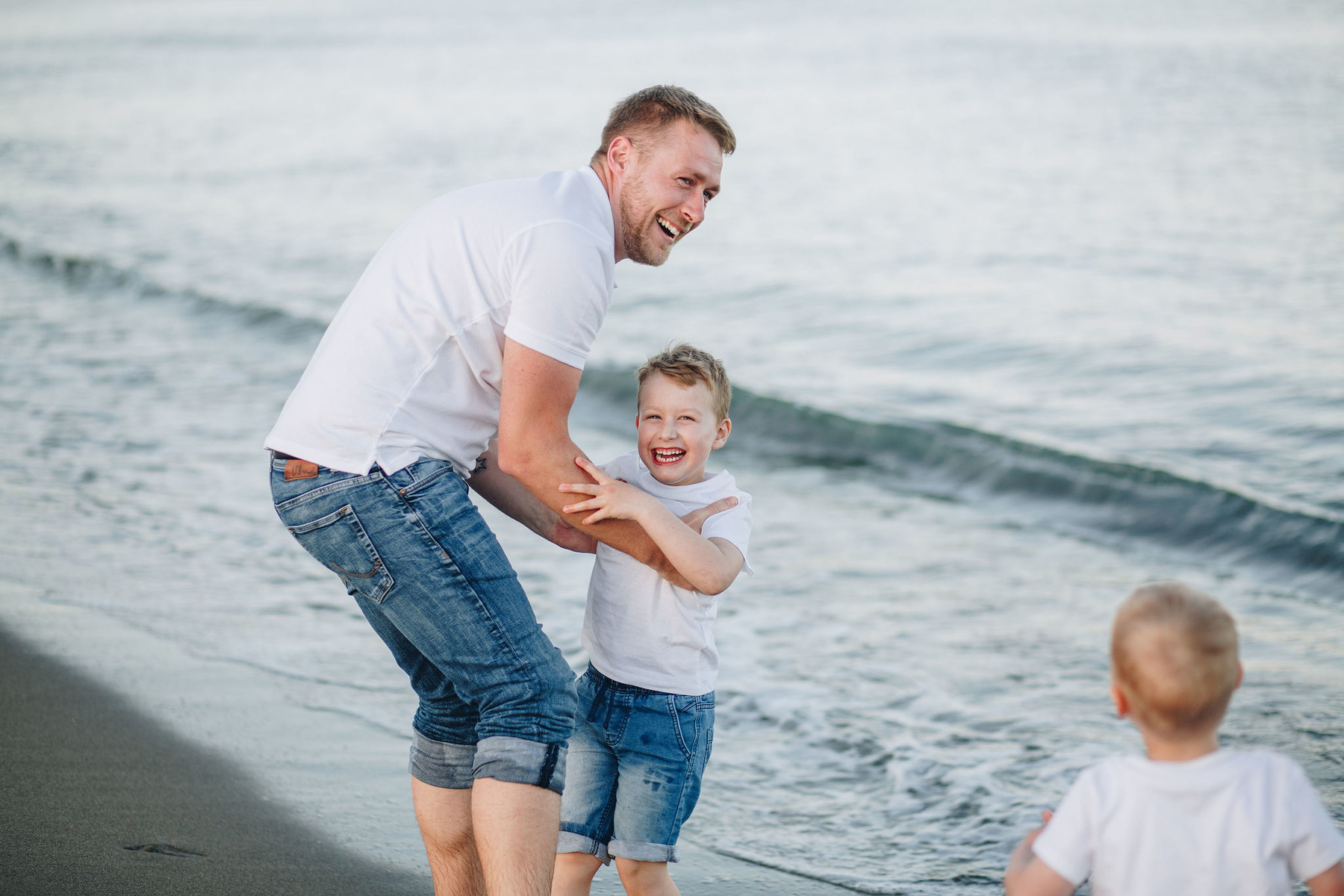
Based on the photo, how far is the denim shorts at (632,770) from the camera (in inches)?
111

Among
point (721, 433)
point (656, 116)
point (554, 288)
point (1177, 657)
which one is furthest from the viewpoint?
point (721, 433)

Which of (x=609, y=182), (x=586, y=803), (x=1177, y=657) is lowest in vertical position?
(x=586, y=803)

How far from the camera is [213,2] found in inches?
2709

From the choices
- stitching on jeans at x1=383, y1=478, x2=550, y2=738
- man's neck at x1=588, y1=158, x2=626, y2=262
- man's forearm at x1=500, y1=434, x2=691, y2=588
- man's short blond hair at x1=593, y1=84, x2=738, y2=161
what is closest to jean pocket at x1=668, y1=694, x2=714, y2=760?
man's forearm at x1=500, y1=434, x2=691, y2=588

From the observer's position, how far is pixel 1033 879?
1.96 meters

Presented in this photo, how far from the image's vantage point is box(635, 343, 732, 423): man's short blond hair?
292 cm

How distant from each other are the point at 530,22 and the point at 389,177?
3287cm

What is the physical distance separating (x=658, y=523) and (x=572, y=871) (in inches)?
32.5

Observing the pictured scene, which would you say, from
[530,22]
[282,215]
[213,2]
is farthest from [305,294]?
[213,2]

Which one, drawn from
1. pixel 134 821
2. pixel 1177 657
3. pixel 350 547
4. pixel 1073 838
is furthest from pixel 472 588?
pixel 134 821

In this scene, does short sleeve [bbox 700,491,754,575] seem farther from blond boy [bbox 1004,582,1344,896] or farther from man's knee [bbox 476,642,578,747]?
blond boy [bbox 1004,582,1344,896]

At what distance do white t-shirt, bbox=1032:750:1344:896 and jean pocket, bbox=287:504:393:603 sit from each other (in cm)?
137

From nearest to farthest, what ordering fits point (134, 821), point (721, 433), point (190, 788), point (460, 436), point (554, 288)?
point (554, 288), point (460, 436), point (721, 433), point (134, 821), point (190, 788)

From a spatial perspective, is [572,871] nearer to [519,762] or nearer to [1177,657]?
[519,762]
